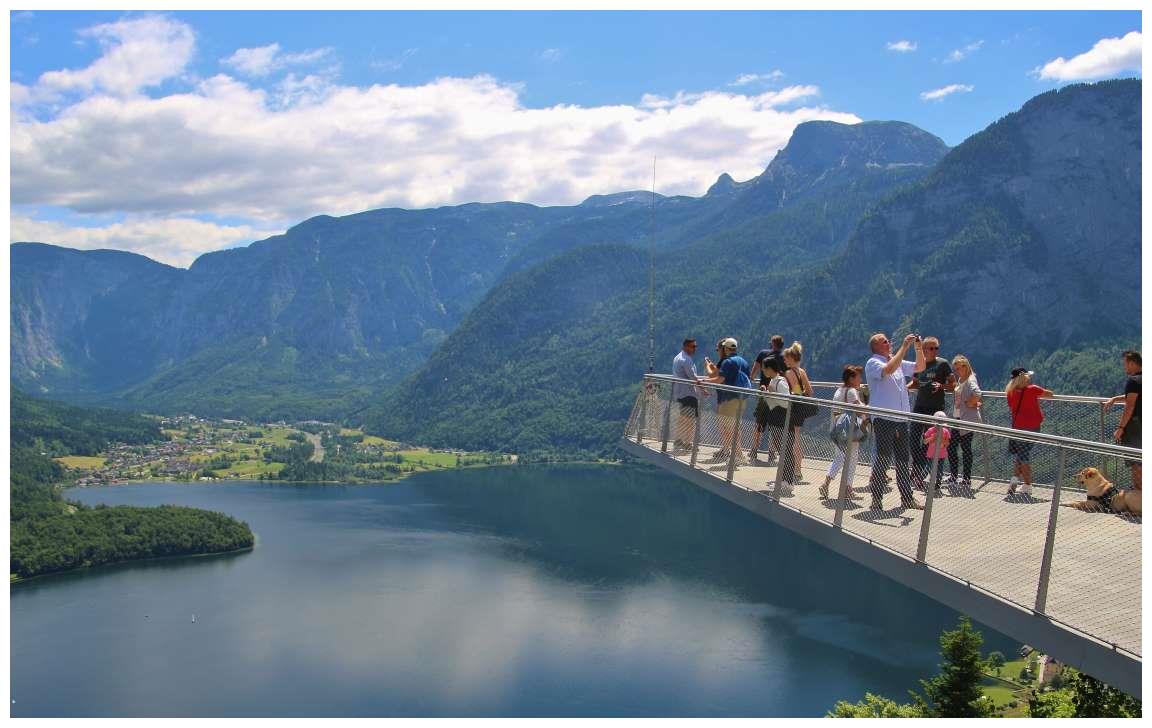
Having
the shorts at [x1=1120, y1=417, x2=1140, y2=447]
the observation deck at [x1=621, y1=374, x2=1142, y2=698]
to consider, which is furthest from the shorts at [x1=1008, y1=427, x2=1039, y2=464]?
the shorts at [x1=1120, y1=417, x2=1140, y2=447]

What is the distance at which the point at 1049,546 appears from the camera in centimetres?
748

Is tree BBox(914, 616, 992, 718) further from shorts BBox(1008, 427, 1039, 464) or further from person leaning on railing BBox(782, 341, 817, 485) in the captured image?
shorts BBox(1008, 427, 1039, 464)

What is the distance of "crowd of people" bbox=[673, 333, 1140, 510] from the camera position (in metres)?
9.45

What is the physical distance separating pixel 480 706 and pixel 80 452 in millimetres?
147425

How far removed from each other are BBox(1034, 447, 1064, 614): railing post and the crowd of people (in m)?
0.48

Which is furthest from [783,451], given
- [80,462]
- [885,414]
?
[80,462]

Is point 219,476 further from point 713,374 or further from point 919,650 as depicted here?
point 713,374

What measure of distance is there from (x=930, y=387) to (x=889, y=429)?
7.72ft

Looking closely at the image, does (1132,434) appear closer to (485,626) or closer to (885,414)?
(885,414)

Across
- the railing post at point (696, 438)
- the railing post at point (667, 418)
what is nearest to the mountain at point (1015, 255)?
the railing post at point (667, 418)

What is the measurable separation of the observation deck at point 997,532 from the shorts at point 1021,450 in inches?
7.0

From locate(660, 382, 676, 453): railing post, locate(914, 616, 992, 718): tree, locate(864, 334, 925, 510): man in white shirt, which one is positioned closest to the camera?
locate(864, 334, 925, 510): man in white shirt

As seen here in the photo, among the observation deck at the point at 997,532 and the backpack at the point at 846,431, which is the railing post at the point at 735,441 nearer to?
the observation deck at the point at 997,532

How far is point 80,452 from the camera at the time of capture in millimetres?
176625
